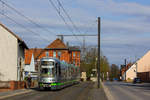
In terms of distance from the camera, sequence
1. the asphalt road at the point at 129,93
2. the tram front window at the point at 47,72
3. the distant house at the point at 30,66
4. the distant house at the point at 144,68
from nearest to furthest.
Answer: the asphalt road at the point at 129,93, the tram front window at the point at 47,72, the distant house at the point at 30,66, the distant house at the point at 144,68

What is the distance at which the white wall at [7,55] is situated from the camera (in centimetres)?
3809

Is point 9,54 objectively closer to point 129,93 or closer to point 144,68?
point 129,93

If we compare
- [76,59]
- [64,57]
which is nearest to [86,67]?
[64,57]

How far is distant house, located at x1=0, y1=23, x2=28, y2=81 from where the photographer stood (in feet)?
125

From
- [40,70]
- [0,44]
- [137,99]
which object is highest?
[0,44]

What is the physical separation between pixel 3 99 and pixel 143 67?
8061 cm

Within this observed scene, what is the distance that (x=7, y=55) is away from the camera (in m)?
39.2

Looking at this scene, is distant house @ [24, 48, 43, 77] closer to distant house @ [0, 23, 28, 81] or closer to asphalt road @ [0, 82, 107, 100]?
distant house @ [0, 23, 28, 81]

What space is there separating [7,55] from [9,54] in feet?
1.93

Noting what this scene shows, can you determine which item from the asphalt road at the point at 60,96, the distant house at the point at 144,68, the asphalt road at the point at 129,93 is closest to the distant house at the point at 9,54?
the asphalt road at the point at 129,93

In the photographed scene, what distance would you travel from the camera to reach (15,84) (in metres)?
30.8

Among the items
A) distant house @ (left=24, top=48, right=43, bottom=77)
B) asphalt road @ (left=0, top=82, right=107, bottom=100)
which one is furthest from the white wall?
asphalt road @ (left=0, top=82, right=107, bottom=100)

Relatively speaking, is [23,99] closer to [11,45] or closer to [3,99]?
[3,99]

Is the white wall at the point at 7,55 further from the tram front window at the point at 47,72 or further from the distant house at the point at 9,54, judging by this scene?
the tram front window at the point at 47,72
